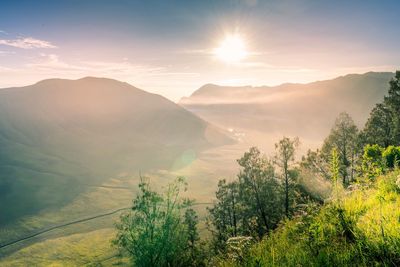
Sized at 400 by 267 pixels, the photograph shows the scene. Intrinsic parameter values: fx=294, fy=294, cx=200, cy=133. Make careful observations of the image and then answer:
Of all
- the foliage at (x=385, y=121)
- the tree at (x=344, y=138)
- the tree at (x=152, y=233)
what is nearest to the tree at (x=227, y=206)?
the tree at (x=152, y=233)

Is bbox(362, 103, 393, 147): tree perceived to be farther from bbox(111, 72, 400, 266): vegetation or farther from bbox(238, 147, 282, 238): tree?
bbox(238, 147, 282, 238): tree

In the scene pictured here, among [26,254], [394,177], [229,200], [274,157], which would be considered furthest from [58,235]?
[394,177]

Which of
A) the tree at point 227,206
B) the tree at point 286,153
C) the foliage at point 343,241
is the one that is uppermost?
the foliage at point 343,241

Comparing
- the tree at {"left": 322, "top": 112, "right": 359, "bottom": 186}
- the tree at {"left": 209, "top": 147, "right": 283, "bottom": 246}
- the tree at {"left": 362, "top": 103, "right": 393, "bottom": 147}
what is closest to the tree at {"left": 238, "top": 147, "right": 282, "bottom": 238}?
the tree at {"left": 209, "top": 147, "right": 283, "bottom": 246}

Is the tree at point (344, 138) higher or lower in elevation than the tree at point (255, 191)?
higher

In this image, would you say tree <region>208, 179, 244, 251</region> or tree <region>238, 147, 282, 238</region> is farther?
tree <region>208, 179, 244, 251</region>

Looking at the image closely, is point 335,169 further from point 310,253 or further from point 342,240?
point 310,253

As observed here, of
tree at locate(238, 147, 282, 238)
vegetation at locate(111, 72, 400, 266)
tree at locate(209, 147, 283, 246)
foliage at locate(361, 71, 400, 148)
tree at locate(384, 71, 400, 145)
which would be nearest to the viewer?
vegetation at locate(111, 72, 400, 266)

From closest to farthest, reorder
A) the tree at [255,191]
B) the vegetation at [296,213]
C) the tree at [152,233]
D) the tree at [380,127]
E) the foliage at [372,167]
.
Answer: the vegetation at [296,213] < the foliage at [372,167] < the tree at [152,233] < the tree at [255,191] < the tree at [380,127]

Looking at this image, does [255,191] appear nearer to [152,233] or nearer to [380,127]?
[152,233]

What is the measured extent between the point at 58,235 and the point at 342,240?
207909mm

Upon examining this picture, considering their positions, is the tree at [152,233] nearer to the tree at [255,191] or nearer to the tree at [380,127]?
the tree at [255,191]

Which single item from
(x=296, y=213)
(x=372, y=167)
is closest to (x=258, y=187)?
(x=372, y=167)

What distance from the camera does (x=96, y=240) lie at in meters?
172
